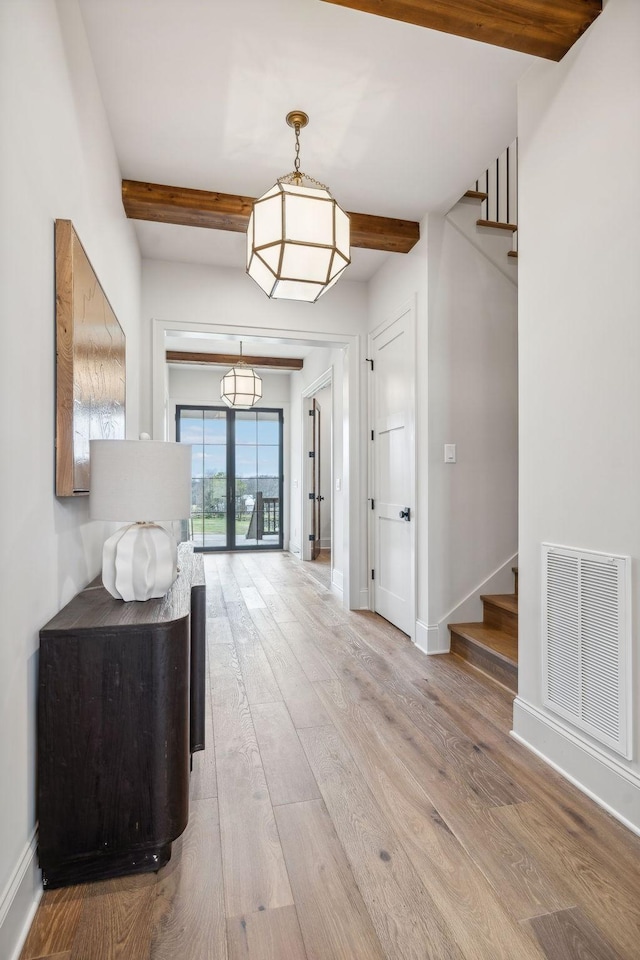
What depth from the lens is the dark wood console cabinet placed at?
144 cm

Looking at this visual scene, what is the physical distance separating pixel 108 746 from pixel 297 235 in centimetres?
206

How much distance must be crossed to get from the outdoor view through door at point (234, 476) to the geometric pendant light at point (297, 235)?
18.8 ft

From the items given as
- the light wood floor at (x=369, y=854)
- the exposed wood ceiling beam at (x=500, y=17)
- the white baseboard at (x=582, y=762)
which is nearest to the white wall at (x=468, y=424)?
the light wood floor at (x=369, y=854)

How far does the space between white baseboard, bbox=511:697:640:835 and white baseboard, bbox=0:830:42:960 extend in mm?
1793

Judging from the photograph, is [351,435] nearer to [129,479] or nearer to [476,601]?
[476,601]

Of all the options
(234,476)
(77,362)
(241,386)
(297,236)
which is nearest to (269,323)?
(241,386)

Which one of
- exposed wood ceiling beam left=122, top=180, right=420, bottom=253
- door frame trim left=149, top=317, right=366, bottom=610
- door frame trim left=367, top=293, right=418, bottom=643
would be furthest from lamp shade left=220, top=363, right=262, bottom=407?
exposed wood ceiling beam left=122, top=180, right=420, bottom=253

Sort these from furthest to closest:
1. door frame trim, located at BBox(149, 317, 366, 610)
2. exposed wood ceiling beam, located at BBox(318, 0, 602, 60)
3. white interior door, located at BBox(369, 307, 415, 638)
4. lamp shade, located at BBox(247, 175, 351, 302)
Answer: door frame trim, located at BBox(149, 317, 366, 610), white interior door, located at BBox(369, 307, 415, 638), lamp shade, located at BBox(247, 175, 351, 302), exposed wood ceiling beam, located at BBox(318, 0, 602, 60)

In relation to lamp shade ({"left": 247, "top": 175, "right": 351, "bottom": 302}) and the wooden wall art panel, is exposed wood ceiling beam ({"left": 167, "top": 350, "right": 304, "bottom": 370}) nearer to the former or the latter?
lamp shade ({"left": 247, "top": 175, "right": 351, "bottom": 302})

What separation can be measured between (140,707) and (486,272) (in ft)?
11.0

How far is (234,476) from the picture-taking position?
323 inches

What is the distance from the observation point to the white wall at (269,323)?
409 cm

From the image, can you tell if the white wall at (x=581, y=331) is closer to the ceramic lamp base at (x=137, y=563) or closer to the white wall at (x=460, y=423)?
the white wall at (x=460, y=423)

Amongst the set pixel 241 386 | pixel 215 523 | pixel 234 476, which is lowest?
pixel 215 523
